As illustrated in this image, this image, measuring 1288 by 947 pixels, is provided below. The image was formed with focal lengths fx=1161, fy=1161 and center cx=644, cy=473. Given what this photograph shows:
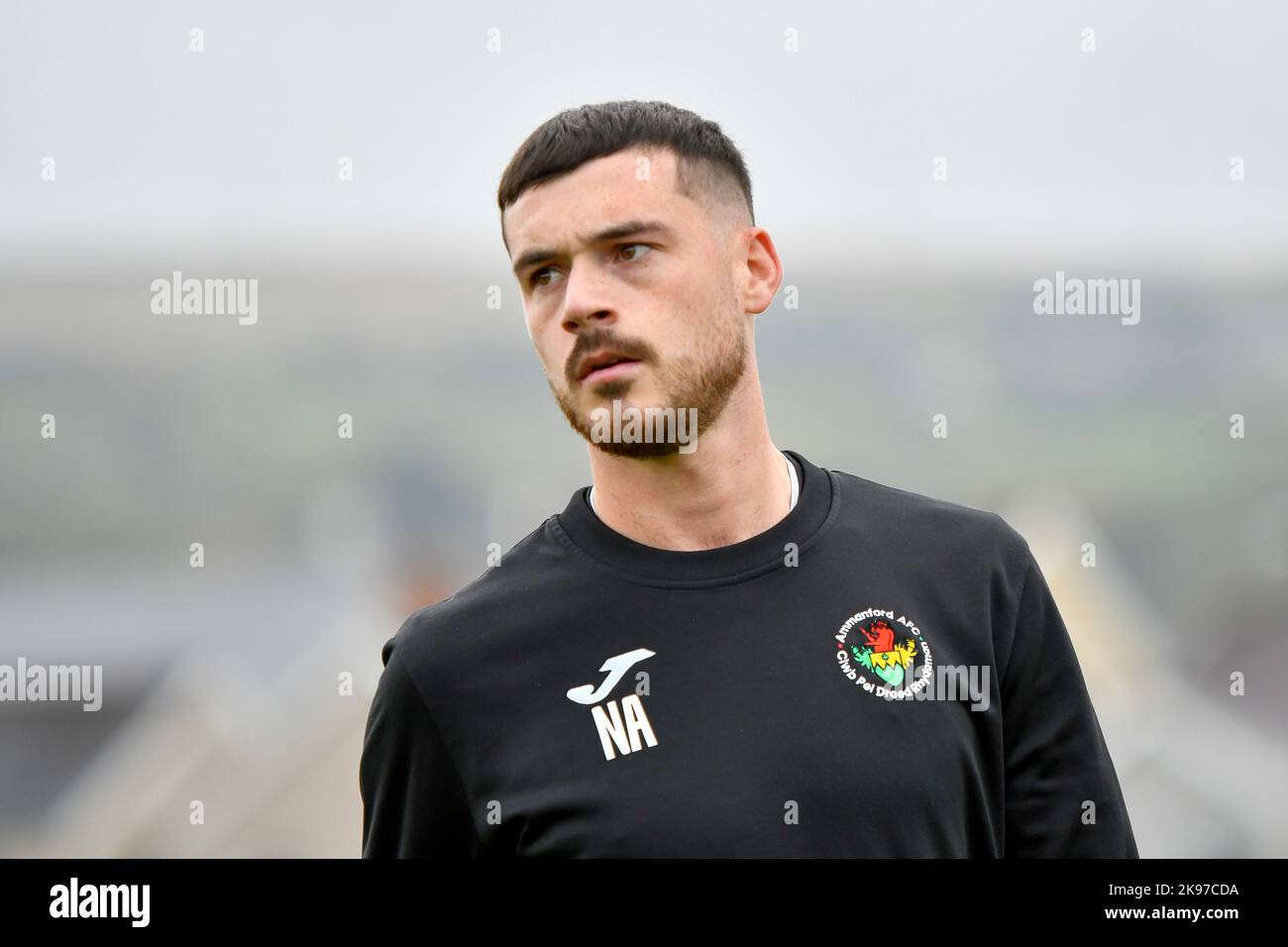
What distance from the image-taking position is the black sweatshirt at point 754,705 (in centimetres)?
206

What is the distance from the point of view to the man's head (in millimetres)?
2322

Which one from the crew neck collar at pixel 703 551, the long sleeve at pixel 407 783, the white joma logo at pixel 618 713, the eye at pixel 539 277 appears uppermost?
the eye at pixel 539 277

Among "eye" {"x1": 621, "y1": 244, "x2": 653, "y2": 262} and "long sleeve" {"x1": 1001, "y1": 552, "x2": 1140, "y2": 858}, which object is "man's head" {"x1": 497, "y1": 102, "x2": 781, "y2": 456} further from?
"long sleeve" {"x1": 1001, "y1": 552, "x2": 1140, "y2": 858}

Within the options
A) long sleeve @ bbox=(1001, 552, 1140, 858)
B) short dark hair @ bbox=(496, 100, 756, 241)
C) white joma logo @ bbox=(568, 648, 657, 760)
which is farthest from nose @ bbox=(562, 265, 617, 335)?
long sleeve @ bbox=(1001, 552, 1140, 858)

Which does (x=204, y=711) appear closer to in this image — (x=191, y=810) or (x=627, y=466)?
(x=191, y=810)

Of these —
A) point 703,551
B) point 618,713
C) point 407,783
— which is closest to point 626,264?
point 703,551

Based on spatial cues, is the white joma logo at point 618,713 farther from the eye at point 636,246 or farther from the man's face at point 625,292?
the eye at point 636,246

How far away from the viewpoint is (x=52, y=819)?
677 cm

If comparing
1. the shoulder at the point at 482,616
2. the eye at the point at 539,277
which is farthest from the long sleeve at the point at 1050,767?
the eye at the point at 539,277

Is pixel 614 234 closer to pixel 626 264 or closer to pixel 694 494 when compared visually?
pixel 626 264

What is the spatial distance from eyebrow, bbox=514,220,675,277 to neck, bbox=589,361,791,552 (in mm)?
380

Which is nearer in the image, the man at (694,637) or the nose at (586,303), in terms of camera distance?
the man at (694,637)

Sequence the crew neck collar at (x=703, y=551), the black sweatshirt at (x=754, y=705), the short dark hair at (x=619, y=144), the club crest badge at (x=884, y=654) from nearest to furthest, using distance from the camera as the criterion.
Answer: the black sweatshirt at (x=754, y=705) → the club crest badge at (x=884, y=654) → the crew neck collar at (x=703, y=551) → the short dark hair at (x=619, y=144)

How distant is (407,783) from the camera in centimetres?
230
